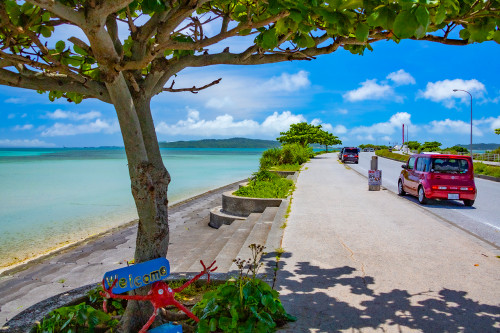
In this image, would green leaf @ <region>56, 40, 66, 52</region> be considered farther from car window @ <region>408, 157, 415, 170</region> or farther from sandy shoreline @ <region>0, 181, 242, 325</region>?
car window @ <region>408, 157, 415, 170</region>

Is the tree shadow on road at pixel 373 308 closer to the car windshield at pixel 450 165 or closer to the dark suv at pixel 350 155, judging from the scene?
the car windshield at pixel 450 165

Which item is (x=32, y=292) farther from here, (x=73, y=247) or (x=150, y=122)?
(x=150, y=122)

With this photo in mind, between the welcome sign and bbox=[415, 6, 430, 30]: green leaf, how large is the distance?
9.29 feet

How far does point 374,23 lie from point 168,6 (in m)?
1.87

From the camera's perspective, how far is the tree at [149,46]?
292cm

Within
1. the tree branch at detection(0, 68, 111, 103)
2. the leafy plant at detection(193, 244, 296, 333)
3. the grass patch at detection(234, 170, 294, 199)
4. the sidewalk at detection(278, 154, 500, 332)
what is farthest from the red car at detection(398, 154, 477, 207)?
the tree branch at detection(0, 68, 111, 103)

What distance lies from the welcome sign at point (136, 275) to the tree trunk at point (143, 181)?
0.28 m

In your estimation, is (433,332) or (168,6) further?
(433,332)

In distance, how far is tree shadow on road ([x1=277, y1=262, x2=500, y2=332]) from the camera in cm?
398

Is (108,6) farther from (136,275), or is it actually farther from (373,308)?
(373,308)

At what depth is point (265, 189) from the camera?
14938 mm

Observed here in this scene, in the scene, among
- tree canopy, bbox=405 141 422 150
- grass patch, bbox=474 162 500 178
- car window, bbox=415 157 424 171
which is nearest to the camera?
car window, bbox=415 157 424 171

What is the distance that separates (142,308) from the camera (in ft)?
12.4

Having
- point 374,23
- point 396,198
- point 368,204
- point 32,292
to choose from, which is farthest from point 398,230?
point 32,292
